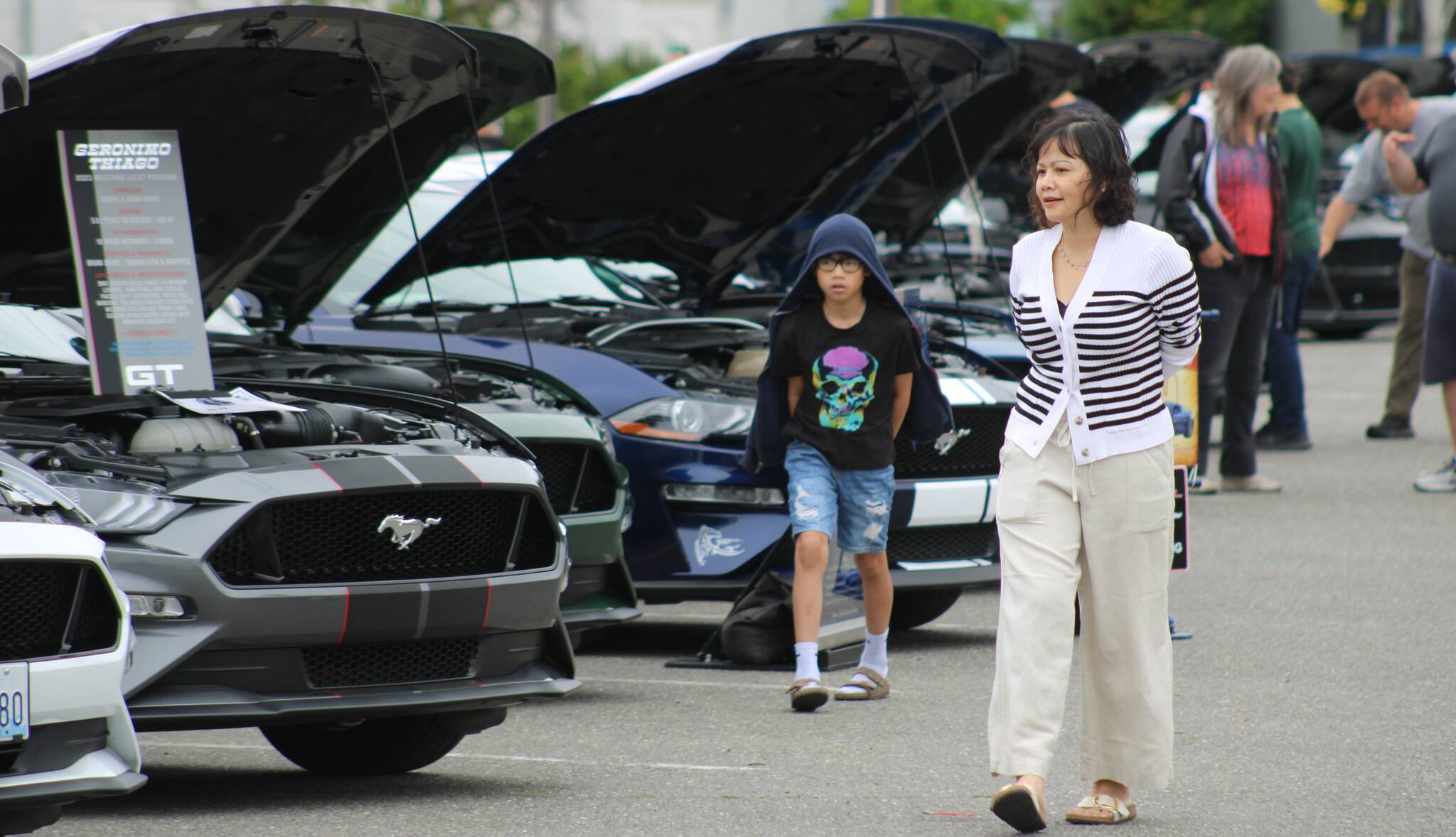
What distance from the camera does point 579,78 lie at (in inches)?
1502

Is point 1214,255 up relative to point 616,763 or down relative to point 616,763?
up

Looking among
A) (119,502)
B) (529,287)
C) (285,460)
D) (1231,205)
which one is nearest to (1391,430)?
(1231,205)

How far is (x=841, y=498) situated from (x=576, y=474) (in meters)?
0.91

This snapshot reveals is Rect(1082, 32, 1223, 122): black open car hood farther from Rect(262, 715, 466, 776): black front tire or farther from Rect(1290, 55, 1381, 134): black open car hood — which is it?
Rect(262, 715, 466, 776): black front tire

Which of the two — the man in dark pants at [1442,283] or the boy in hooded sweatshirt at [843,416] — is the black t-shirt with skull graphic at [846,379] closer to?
the boy in hooded sweatshirt at [843,416]

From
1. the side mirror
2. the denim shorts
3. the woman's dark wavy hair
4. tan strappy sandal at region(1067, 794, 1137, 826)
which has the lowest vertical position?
tan strappy sandal at region(1067, 794, 1137, 826)

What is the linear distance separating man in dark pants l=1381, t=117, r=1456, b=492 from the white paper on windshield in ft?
24.7

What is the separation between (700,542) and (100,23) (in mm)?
32847

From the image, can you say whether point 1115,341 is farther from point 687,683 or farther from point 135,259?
point 135,259

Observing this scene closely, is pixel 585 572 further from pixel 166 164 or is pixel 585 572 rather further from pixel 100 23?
pixel 100 23

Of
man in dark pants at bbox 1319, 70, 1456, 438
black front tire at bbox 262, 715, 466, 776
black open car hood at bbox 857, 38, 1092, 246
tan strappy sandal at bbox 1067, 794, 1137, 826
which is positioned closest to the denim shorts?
black front tire at bbox 262, 715, 466, 776

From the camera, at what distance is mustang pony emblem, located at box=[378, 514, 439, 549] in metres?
4.99

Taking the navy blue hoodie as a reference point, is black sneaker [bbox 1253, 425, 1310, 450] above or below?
below

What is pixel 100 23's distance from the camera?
37031mm
